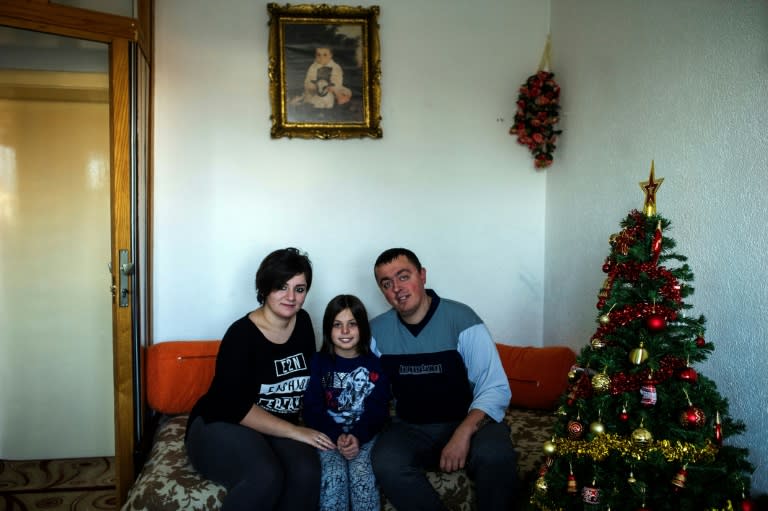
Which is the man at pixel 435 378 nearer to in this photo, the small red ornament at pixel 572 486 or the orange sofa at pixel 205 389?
the orange sofa at pixel 205 389

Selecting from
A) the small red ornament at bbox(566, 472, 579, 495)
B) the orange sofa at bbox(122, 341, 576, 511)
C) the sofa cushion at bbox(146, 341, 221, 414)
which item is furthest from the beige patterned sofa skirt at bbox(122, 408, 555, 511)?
the small red ornament at bbox(566, 472, 579, 495)

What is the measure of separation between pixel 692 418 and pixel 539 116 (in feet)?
6.26

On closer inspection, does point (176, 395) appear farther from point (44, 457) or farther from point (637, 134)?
point (637, 134)

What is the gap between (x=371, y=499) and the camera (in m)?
2.04

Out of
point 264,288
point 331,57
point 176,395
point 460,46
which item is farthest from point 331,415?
point 460,46

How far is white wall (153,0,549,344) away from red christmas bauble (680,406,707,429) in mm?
1745

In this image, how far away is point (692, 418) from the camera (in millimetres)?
1550

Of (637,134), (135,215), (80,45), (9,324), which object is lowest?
(9,324)

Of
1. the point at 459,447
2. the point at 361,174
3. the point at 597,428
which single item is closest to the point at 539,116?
the point at 361,174

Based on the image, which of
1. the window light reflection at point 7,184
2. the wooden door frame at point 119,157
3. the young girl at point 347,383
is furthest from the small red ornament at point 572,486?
the window light reflection at point 7,184

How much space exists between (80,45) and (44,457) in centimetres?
174

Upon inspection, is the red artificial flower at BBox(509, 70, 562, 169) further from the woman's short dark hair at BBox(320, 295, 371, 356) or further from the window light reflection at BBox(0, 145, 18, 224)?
the window light reflection at BBox(0, 145, 18, 224)

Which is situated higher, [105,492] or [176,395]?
[176,395]

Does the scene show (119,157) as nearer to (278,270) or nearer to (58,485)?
(278,270)
